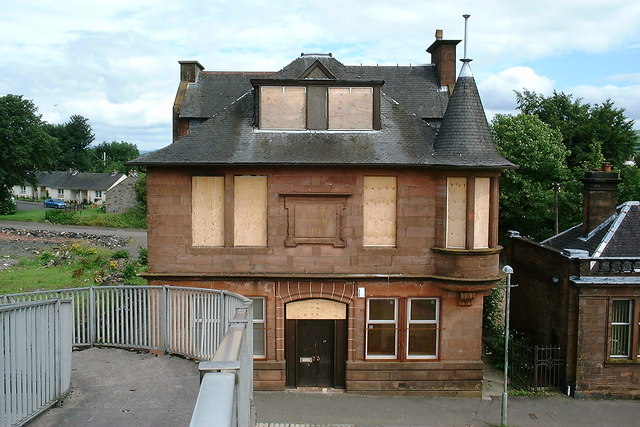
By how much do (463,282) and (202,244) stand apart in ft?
26.8

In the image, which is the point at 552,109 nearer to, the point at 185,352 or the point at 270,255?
the point at 270,255

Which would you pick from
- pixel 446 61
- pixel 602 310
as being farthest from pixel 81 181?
pixel 602 310

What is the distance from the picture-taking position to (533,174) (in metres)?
37.0

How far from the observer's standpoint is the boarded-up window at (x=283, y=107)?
727 inches

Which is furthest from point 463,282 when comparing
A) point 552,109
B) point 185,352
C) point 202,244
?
point 552,109

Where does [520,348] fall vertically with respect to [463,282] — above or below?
below

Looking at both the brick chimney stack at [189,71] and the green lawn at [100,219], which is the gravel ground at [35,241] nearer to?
the green lawn at [100,219]

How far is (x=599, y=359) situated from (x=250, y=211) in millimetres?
12073

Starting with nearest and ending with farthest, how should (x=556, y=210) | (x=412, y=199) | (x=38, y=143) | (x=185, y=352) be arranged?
(x=185, y=352) → (x=412, y=199) → (x=556, y=210) → (x=38, y=143)

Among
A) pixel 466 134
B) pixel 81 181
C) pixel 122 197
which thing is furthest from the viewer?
pixel 81 181

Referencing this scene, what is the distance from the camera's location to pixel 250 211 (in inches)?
713

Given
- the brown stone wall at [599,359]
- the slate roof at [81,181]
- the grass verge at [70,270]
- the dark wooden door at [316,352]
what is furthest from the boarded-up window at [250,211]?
the slate roof at [81,181]

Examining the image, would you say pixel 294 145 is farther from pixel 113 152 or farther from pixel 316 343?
pixel 113 152

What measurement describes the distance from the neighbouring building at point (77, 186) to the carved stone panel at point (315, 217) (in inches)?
2981
